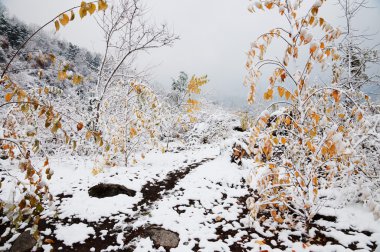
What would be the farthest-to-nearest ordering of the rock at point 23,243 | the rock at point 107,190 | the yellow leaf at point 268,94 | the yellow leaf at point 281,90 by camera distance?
the rock at point 107,190 < the rock at point 23,243 < the yellow leaf at point 281,90 < the yellow leaf at point 268,94

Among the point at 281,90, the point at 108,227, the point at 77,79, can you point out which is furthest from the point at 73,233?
the point at 281,90

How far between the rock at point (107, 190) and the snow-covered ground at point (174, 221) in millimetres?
144

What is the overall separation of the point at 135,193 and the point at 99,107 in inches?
155

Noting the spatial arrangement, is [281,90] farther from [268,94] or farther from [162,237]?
[162,237]

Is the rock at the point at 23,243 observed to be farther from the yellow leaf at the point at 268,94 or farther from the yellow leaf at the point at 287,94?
the yellow leaf at the point at 287,94

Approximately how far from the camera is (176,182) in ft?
23.9

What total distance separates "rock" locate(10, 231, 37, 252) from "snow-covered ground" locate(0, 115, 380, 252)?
12 centimetres

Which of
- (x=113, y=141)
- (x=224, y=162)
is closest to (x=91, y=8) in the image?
(x=113, y=141)

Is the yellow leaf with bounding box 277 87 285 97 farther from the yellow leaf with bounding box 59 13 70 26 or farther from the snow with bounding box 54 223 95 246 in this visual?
the snow with bounding box 54 223 95 246

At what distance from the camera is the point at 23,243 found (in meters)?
3.74

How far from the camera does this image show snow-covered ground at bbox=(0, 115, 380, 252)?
395 centimetres

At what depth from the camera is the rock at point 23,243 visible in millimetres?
3643

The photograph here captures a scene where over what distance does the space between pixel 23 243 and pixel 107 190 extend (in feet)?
7.17

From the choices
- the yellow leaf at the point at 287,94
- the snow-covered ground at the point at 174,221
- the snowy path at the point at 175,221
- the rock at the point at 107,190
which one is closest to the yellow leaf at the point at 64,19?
the snow-covered ground at the point at 174,221
